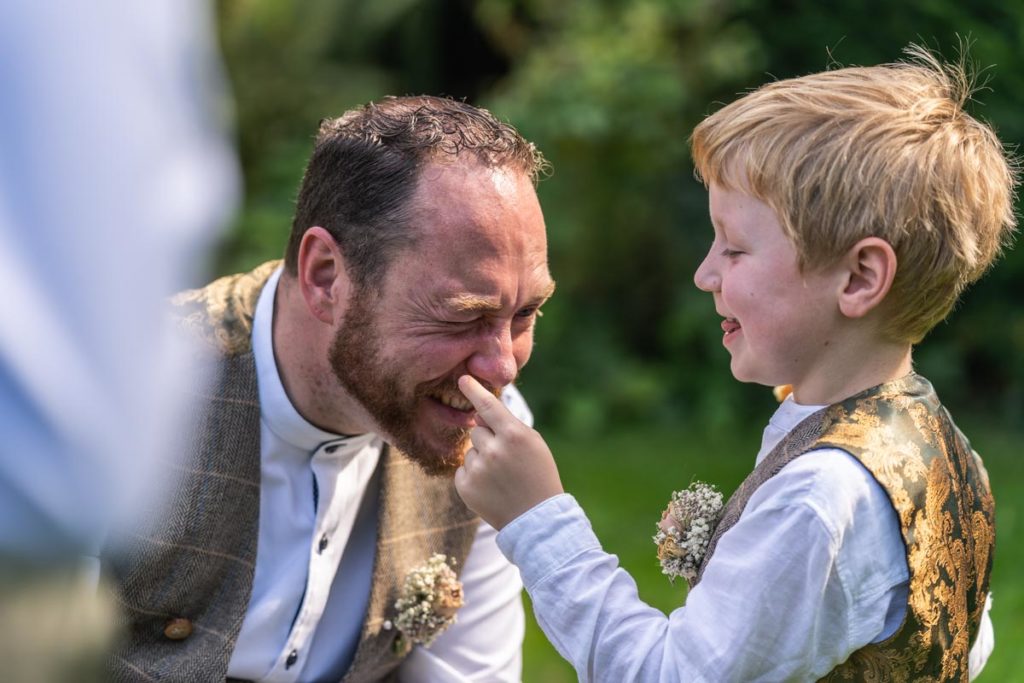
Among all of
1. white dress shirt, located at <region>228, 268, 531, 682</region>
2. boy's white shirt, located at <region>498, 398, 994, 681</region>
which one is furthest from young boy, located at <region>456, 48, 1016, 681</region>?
white dress shirt, located at <region>228, 268, 531, 682</region>

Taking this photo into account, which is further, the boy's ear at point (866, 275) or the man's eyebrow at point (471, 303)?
the man's eyebrow at point (471, 303)

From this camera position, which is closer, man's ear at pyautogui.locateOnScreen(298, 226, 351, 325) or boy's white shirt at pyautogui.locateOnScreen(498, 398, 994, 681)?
boy's white shirt at pyautogui.locateOnScreen(498, 398, 994, 681)

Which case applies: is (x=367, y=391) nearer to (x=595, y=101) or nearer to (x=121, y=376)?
(x=121, y=376)

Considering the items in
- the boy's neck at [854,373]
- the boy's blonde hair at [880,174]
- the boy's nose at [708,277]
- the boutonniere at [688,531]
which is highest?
the boy's blonde hair at [880,174]

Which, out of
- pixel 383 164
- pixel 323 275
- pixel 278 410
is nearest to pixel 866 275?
pixel 383 164

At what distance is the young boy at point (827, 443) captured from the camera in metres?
2.00

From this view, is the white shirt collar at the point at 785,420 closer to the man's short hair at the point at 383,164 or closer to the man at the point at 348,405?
the man at the point at 348,405

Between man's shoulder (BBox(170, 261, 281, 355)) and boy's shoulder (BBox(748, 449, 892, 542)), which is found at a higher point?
boy's shoulder (BBox(748, 449, 892, 542))

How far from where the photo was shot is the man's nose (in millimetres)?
2713

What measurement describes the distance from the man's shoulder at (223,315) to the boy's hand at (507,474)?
0.81 m

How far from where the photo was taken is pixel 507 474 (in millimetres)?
2252

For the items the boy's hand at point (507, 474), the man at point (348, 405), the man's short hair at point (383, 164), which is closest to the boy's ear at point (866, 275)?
the boy's hand at point (507, 474)

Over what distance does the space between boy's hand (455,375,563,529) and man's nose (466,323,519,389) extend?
1.27 feet

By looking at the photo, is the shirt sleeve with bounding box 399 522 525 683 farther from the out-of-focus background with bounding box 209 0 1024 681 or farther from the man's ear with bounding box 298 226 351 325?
the out-of-focus background with bounding box 209 0 1024 681
